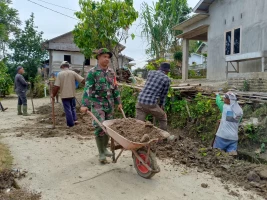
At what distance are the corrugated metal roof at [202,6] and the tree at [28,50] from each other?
1649 cm

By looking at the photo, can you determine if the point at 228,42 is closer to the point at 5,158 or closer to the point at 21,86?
the point at 21,86

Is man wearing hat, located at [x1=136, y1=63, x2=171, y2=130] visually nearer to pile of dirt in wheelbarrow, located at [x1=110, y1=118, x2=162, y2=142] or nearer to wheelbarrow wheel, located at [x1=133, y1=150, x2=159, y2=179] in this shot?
pile of dirt in wheelbarrow, located at [x1=110, y1=118, x2=162, y2=142]

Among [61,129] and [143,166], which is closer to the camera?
[143,166]

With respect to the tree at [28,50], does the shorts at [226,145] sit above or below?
below

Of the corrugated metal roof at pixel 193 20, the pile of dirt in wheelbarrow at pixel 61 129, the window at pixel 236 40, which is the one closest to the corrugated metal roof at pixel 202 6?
Answer: the corrugated metal roof at pixel 193 20

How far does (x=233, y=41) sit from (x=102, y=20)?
5.74 meters

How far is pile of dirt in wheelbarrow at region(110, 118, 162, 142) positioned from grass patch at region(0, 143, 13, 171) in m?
1.84

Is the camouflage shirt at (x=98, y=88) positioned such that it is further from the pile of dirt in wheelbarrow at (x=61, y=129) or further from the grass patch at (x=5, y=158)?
the pile of dirt in wheelbarrow at (x=61, y=129)

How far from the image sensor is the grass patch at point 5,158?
13.7 feet

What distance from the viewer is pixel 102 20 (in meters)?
10.8

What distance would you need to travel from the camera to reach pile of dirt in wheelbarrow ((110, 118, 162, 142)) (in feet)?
11.9

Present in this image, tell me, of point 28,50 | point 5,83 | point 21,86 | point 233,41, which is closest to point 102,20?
point 21,86

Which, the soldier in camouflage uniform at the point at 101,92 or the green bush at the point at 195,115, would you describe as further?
the green bush at the point at 195,115

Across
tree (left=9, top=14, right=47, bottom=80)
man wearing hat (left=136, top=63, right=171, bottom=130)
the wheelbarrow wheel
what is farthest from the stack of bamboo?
tree (left=9, top=14, right=47, bottom=80)
